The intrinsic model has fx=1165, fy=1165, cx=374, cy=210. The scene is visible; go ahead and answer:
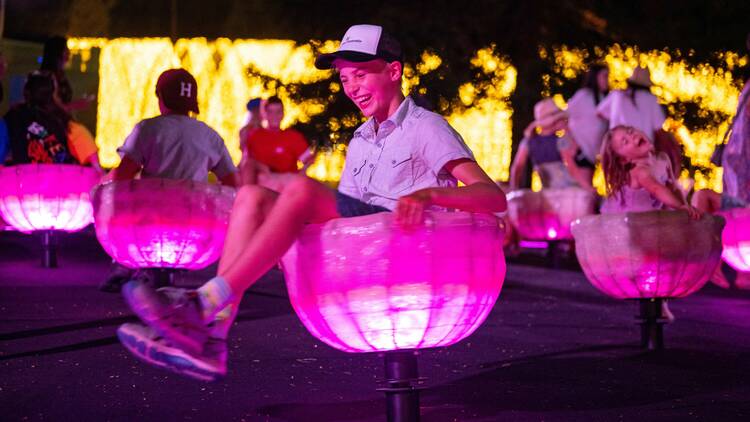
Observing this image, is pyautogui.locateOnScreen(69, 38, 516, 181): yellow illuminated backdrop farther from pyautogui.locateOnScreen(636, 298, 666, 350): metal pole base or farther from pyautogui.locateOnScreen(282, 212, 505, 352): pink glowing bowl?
pyautogui.locateOnScreen(282, 212, 505, 352): pink glowing bowl

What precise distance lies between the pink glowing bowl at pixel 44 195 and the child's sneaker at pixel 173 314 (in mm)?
4907

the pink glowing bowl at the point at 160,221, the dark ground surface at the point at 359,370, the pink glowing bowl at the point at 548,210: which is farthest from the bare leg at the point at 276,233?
the pink glowing bowl at the point at 548,210

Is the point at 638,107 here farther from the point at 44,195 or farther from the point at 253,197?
the point at 253,197

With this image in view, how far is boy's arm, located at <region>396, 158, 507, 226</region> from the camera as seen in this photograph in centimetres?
359

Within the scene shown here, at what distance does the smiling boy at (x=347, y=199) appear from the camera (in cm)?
358

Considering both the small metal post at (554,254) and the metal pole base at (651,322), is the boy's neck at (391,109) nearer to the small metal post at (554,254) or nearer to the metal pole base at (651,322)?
the metal pole base at (651,322)

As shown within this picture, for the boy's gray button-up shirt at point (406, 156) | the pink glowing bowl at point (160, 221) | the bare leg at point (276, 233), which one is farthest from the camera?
the pink glowing bowl at point (160, 221)

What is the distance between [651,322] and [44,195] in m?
4.40

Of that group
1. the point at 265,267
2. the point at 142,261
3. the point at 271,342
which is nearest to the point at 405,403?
the point at 265,267

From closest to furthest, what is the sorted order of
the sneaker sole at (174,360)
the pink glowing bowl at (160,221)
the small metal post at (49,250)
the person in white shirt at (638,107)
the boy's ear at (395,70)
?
the sneaker sole at (174,360), the boy's ear at (395,70), the pink glowing bowl at (160,221), the small metal post at (49,250), the person in white shirt at (638,107)

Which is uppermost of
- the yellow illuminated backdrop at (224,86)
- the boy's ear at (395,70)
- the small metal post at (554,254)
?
the yellow illuminated backdrop at (224,86)

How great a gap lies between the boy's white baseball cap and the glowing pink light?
3.97 m

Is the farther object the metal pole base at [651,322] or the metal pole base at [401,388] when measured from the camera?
the metal pole base at [651,322]

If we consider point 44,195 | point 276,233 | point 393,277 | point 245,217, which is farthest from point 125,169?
point 393,277
